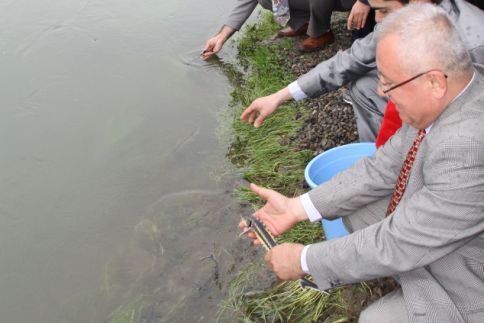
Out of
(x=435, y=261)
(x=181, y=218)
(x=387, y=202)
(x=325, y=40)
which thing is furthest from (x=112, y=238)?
(x=325, y=40)

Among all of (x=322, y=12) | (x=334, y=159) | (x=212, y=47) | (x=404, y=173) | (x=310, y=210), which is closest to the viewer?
(x=404, y=173)

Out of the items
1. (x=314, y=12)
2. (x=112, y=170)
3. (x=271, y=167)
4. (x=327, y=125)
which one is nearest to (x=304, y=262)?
(x=271, y=167)

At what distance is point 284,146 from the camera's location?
389 cm

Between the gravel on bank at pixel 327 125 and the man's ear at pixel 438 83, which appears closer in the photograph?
the man's ear at pixel 438 83

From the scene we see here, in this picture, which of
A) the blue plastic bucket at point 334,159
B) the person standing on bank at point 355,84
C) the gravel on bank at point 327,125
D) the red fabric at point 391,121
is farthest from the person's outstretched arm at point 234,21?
the red fabric at point 391,121

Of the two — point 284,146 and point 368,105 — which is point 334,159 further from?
point 284,146

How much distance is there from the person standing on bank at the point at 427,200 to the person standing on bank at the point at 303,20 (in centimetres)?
280

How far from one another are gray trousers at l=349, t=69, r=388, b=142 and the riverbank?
1.20ft

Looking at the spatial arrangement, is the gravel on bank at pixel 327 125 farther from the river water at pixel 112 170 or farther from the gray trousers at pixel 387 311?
the gray trousers at pixel 387 311

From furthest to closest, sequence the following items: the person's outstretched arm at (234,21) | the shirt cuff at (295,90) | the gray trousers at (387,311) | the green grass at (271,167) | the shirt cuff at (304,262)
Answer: the person's outstretched arm at (234,21), the shirt cuff at (295,90), the green grass at (271,167), the shirt cuff at (304,262), the gray trousers at (387,311)

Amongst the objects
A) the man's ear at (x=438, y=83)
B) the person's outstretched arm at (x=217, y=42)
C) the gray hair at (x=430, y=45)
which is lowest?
the person's outstretched arm at (x=217, y=42)

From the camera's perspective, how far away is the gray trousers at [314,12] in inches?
187

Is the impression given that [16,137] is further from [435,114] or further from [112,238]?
[435,114]

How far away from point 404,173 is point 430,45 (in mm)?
639
